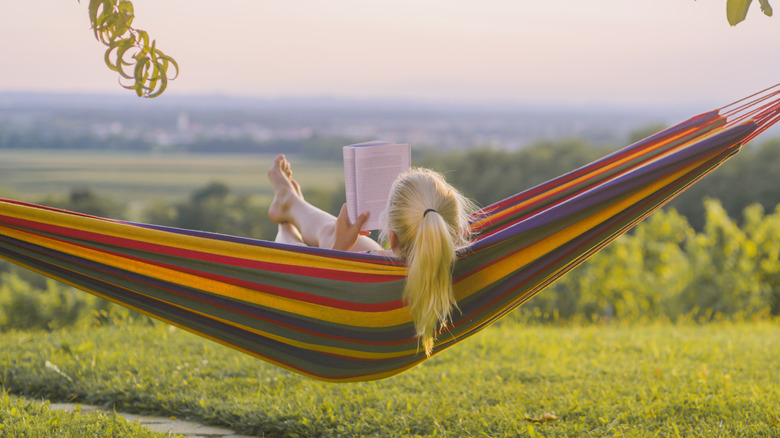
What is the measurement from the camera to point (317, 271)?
1715mm

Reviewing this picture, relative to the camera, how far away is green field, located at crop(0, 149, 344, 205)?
79.3 feet

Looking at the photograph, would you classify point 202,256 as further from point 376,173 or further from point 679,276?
point 679,276

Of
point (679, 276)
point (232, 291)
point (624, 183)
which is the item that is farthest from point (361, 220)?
point (679, 276)

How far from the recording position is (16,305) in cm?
584

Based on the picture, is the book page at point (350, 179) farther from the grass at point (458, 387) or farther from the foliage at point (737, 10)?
the foliage at point (737, 10)

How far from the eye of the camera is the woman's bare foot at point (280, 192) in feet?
7.58

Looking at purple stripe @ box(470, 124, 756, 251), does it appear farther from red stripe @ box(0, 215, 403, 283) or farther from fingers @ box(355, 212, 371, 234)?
fingers @ box(355, 212, 371, 234)

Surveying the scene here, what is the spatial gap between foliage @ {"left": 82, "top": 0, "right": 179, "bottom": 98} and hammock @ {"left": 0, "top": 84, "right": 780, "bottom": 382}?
447 mm

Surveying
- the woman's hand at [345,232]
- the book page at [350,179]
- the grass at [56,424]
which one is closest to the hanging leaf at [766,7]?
the book page at [350,179]

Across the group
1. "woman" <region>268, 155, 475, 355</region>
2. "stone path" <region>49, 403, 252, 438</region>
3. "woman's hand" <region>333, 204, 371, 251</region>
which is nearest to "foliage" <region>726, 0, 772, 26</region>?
"woman" <region>268, 155, 475, 355</region>

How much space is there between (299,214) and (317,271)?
0.60 meters

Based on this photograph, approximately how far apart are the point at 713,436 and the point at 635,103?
62426 mm

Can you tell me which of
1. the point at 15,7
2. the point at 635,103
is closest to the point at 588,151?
the point at 15,7

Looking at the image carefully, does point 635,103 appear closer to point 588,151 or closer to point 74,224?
point 588,151
